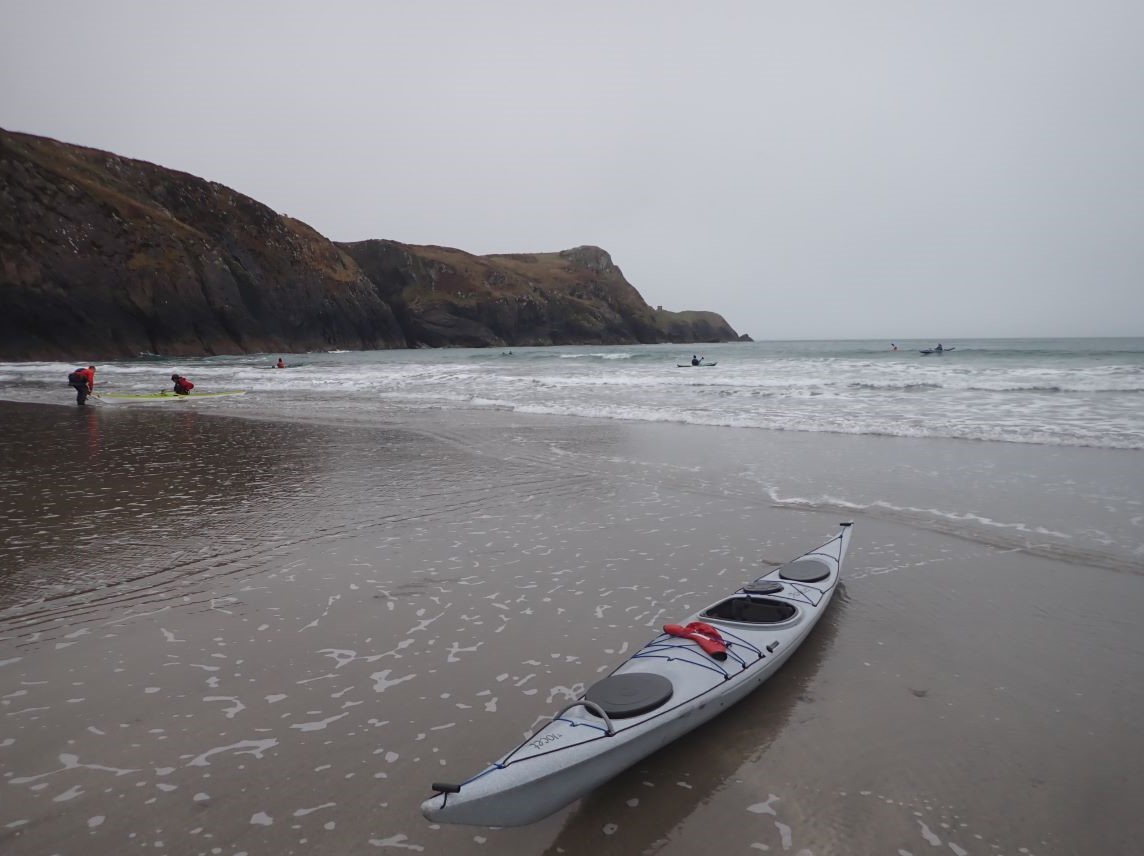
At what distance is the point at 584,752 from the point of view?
2504mm

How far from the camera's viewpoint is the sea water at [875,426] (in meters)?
7.20

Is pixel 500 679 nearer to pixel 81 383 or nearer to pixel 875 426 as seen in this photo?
pixel 875 426

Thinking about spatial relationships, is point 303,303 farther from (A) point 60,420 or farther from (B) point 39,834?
(B) point 39,834

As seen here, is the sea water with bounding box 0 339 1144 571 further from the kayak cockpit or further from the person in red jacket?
the kayak cockpit

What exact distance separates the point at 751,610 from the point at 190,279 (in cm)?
6351

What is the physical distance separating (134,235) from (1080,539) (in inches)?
2581

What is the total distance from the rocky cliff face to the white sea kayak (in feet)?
187

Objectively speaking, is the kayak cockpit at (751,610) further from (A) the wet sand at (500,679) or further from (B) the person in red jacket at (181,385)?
(B) the person in red jacket at (181,385)

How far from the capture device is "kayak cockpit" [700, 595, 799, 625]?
13.4 feet

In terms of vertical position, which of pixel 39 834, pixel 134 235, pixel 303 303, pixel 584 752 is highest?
pixel 134 235

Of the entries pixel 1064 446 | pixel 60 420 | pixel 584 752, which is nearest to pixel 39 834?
pixel 584 752

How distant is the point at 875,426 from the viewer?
13523 millimetres

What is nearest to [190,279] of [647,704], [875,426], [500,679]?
[875,426]

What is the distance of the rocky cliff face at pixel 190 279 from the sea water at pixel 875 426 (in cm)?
2209
